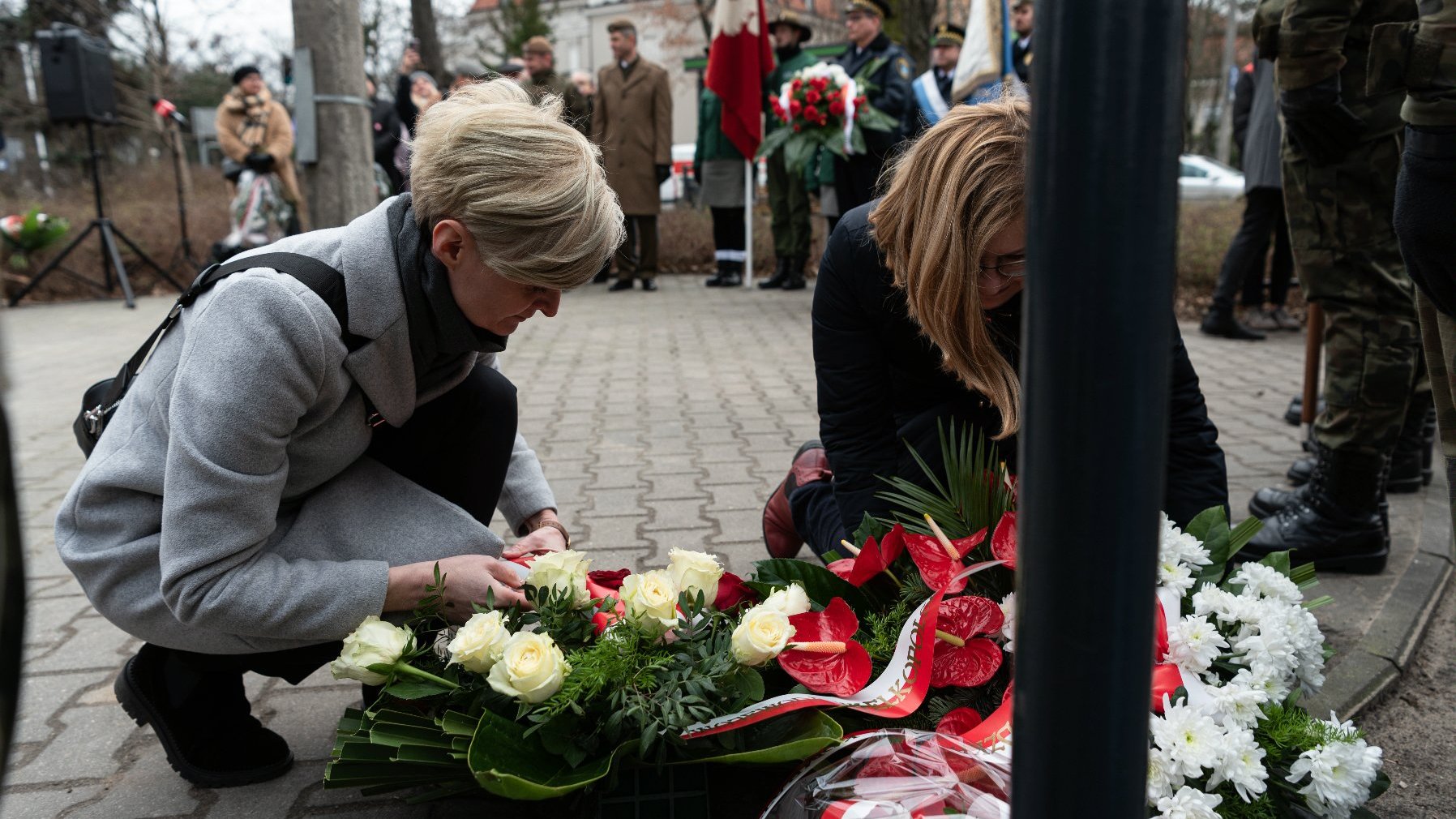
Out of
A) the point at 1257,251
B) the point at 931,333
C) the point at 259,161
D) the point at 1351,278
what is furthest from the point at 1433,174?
the point at 259,161

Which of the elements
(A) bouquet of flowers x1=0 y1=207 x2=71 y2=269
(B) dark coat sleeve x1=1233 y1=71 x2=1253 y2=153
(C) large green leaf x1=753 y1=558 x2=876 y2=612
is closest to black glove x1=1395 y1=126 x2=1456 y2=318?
(C) large green leaf x1=753 y1=558 x2=876 y2=612

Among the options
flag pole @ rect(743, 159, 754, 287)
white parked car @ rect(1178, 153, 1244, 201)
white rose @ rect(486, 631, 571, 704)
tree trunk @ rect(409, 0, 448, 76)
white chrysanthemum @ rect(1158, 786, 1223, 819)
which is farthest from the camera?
white parked car @ rect(1178, 153, 1244, 201)

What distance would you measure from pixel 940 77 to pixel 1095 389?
7.77 metres

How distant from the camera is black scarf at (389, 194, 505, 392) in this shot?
6.07 feet

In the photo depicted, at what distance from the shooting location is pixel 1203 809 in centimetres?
144

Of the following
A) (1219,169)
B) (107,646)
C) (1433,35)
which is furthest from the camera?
(1219,169)

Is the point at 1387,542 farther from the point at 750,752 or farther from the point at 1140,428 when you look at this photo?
the point at 1140,428

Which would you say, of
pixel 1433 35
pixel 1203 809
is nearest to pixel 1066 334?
pixel 1203 809

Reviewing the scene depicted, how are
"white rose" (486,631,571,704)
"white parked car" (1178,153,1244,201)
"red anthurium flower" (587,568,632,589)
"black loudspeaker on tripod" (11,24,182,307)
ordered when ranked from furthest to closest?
"white parked car" (1178,153,1244,201) → "black loudspeaker on tripod" (11,24,182,307) → "red anthurium flower" (587,568,632,589) → "white rose" (486,631,571,704)

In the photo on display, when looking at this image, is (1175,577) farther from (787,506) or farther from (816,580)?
(787,506)

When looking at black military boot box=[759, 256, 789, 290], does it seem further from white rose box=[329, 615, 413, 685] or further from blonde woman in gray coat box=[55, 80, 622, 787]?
white rose box=[329, 615, 413, 685]

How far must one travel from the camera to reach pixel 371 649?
5.45ft

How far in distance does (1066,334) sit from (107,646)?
8.72 ft

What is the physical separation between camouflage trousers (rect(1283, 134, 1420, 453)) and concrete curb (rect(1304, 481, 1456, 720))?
357mm
